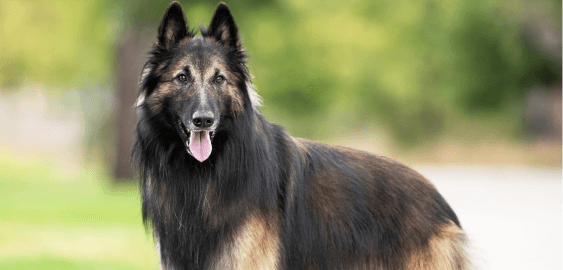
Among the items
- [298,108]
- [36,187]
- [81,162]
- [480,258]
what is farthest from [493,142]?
[480,258]

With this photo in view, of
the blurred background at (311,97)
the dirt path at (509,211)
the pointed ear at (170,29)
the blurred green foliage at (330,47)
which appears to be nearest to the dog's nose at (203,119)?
the pointed ear at (170,29)

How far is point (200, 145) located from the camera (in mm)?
4402

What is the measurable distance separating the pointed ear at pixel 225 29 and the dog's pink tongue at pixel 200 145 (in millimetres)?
731

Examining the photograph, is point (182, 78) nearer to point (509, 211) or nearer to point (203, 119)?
point (203, 119)

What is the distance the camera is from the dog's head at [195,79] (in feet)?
14.5

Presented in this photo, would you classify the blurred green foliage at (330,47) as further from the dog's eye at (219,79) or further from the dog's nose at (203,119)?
the dog's nose at (203,119)

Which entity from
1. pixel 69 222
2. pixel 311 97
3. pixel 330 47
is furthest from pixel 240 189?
pixel 311 97

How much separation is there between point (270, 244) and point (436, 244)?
1261mm

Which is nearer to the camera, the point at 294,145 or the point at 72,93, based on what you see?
the point at 294,145

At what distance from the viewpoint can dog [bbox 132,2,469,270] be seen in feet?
14.8

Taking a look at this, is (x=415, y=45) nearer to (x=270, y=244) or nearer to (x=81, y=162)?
(x=81, y=162)

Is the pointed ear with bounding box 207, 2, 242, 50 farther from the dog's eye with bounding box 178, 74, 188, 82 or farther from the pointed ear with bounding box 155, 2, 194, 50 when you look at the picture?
the dog's eye with bounding box 178, 74, 188, 82

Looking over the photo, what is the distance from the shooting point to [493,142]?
2659 cm

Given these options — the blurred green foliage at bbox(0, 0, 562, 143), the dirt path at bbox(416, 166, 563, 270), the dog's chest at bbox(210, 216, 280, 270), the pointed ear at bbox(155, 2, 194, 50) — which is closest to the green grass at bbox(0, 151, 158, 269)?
the dog's chest at bbox(210, 216, 280, 270)
